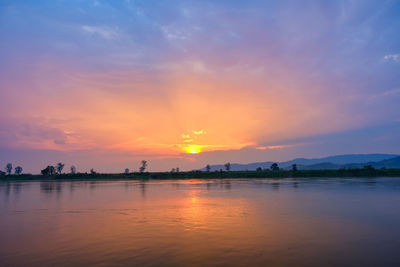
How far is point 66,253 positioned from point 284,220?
56.0ft

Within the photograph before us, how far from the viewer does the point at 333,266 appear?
12.8m

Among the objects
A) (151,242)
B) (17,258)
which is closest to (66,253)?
(17,258)

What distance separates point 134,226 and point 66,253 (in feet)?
23.8

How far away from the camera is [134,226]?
22.4 metres

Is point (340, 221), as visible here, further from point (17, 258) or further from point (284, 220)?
point (17, 258)

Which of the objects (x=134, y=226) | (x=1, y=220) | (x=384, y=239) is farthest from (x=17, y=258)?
(x=384, y=239)

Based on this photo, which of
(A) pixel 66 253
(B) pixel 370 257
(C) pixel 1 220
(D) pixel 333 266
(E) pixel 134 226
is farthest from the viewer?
(C) pixel 1 220

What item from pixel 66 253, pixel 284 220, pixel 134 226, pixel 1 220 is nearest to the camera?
pixel 66 253

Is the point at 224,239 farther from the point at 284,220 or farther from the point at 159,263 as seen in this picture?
the point at 284,220

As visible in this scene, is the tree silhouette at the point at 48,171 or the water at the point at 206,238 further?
the tree silhouette at the point at 48,171

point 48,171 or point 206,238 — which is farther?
point 48,171

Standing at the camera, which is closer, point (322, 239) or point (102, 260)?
point (102, 260)

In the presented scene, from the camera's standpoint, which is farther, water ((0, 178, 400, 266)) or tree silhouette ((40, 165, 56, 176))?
tree silhouette ((40, 165, 56, 176))

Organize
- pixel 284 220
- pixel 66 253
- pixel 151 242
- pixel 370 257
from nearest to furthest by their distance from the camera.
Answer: pixel 370 257
pixel 66 253
pixel 151 242
pixel 284 220
